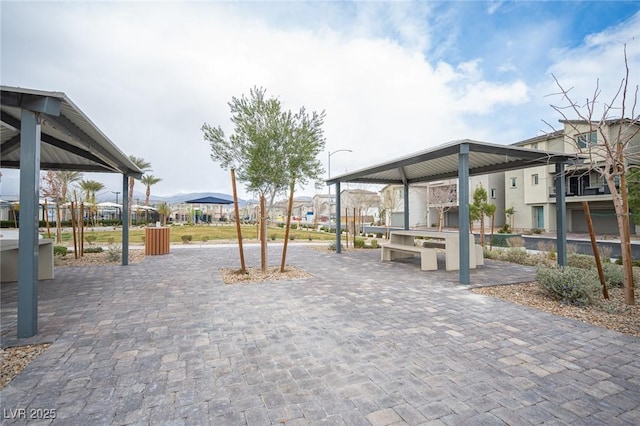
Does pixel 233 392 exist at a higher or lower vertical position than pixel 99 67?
lower

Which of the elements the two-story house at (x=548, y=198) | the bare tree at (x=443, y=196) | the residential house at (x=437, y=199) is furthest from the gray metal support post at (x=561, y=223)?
the two-story house at (x=548, y=198)

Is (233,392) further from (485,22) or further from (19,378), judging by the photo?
(485,22)

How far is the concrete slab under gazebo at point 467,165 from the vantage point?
681 centimetres

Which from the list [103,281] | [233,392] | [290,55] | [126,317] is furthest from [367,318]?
[290,55]

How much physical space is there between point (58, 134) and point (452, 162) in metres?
10.7

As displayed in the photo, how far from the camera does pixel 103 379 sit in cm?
283

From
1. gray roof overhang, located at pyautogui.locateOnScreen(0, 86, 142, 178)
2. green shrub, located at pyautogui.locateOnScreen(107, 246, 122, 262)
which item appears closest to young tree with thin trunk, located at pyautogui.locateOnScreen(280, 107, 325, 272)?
gray roof overhang, located at pyautogui.locateOnScreen(0, 86, 142, 178)

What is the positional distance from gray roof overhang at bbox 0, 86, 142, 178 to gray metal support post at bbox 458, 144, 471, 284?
7174 mm

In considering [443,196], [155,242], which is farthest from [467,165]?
[443,196]

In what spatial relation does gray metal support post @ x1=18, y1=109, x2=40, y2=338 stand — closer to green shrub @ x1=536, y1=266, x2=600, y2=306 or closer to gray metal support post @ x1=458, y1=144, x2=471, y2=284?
gray metal support post @ x1=458, y1=144, x2=471, y2=284

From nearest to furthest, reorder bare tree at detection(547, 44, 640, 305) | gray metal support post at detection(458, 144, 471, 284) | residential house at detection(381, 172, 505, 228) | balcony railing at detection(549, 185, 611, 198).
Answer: bare tree at detection(547, 44, 640, 305), gray metal support post at detection(458, 144, 471, 284), balcony railing at detection(549, 185, 611, 198), residential house at detection(381, 172, 505, 228)

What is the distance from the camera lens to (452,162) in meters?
10.1

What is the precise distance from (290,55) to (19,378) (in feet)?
41.1

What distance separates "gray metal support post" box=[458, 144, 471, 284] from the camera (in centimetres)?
676
